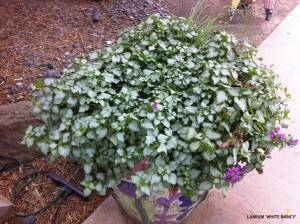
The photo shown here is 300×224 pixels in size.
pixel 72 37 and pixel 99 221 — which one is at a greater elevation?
pixel 72 37

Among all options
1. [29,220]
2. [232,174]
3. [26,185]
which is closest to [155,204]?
[232,174]

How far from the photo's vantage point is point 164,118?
1.31m

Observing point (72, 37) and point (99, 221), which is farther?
point (72, 37)

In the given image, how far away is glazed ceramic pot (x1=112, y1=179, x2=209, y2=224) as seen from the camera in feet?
4.81

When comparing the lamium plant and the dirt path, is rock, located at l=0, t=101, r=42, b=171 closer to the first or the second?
the lamium plant

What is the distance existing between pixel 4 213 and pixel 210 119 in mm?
1244

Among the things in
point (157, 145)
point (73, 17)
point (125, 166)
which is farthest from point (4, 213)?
point (73, 17)

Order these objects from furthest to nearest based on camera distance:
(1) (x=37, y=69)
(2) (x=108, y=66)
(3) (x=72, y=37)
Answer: (3) (x=72, y=37) < (1) (x=37, y=69) < (2) (x=108, y=66)

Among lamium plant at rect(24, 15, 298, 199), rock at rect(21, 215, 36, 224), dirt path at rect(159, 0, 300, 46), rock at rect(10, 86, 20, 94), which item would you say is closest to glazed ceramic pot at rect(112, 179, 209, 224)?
lamium plant at rect(24, 15, 298, 199)

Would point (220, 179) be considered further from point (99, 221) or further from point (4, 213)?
point (4, 213)

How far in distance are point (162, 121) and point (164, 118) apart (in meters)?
0.02

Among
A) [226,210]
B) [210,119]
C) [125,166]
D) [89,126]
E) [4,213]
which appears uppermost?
[210,119]

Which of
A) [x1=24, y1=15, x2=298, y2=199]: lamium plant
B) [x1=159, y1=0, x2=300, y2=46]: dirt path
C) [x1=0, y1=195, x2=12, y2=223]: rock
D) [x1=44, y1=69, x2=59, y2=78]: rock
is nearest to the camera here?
[x1=24, y1=15, x2=298, y2=199]: lamium plant

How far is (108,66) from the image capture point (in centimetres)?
157
